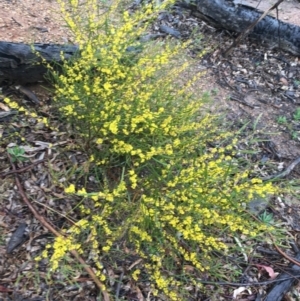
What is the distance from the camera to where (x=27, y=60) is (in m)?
2.65

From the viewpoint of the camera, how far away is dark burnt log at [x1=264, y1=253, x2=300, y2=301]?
2.42 m

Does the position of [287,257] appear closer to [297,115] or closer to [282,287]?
[282,287]

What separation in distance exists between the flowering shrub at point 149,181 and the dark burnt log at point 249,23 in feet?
5.67

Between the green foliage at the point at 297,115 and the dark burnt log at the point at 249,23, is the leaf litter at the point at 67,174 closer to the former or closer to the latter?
the green foliage at the point at 297,115

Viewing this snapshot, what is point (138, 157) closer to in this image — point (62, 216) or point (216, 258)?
point (62, 216)

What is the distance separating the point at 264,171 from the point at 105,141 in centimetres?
111

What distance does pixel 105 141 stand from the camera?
2506mm

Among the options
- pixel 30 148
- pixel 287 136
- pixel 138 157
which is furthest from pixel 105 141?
pixel 287 136

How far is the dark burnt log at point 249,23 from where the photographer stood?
13.2ft

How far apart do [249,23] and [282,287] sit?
2356mm

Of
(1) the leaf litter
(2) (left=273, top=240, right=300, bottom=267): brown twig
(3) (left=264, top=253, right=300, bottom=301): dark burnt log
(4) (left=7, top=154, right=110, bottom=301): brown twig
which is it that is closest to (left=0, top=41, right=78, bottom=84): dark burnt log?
(1) the leaf litter

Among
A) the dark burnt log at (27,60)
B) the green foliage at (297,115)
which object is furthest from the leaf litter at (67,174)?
the dark burnt log at (27,60)

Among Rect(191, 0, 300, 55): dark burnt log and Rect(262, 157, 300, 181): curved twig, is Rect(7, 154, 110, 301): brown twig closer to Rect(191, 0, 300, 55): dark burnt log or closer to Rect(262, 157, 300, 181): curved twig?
Rect(262, 157, 300, 181): curved twig

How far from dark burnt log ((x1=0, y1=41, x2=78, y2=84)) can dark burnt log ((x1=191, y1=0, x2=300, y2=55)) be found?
1.73 m
